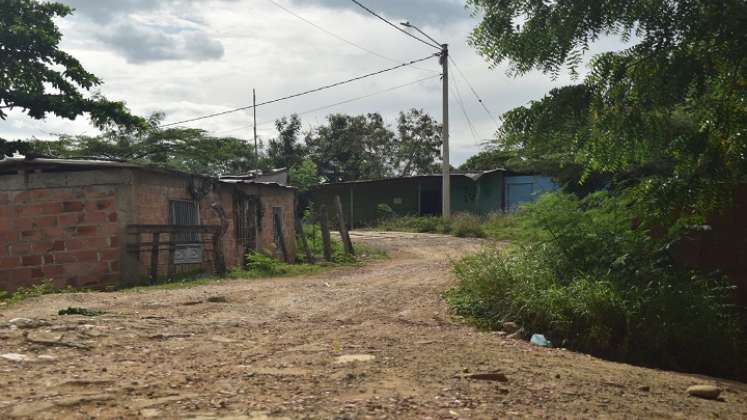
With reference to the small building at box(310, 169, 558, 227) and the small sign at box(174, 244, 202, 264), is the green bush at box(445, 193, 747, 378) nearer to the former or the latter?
the small sign at box(174, 244, 202, 264)

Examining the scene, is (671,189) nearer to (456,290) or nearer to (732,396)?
(732,396)

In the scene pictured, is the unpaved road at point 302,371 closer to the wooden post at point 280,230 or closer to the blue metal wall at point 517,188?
the wooden post at point 280,230

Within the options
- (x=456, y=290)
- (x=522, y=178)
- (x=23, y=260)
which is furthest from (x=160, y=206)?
(x=522, y=178)

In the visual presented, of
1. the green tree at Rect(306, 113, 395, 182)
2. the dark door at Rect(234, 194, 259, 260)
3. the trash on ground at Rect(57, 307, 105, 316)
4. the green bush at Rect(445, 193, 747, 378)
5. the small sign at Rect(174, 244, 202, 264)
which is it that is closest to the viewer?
the green bush at Rect(445, 193, 747, 378)

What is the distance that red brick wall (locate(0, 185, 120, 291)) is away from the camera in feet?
37.6

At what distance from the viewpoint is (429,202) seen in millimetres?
32312

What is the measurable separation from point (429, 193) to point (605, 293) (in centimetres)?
2570

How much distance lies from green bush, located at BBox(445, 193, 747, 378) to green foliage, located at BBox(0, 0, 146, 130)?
13.6 meters

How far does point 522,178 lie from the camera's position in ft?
97.5

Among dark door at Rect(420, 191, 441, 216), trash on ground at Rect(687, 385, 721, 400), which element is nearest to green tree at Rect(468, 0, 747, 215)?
trash on ground at Rect(687, 385, 721, 400)

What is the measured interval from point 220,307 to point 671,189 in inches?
195

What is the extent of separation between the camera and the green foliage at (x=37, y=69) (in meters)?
17.4

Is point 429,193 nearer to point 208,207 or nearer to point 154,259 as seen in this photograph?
point 208,207

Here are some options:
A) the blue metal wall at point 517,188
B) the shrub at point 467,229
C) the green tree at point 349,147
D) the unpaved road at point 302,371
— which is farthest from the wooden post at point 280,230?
the green tree at point 349,147
